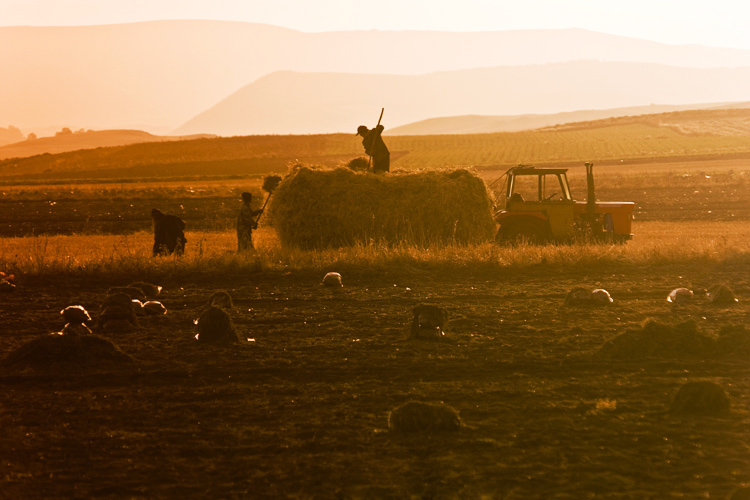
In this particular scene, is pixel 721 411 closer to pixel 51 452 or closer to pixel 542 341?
pixel 542 341

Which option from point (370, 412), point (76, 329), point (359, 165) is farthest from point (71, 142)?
point (370, 412)

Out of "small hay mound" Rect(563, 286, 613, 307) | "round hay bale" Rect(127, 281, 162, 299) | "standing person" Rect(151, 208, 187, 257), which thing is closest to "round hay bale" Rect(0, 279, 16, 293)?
"round hay bale" Rect(127, 281, 162, 299)

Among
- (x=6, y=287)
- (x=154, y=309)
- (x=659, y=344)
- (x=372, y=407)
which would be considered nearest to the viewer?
(x=372, y=407)

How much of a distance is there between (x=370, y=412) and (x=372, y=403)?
252 millimetres

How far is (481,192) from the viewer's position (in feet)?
61.6

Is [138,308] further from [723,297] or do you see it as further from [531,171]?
[531,171]

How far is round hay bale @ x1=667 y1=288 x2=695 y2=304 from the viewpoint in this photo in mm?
11914

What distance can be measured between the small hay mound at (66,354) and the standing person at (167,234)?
27.8 ft

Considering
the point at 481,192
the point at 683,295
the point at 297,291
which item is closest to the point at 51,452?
the point at 297,291

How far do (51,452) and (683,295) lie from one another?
8.89 meters

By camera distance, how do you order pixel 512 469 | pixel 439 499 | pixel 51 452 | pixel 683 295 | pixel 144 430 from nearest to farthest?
pixel 439 499 → pixel 512 469 → pixel 51 452 → pixel 144 430 → pixel 683 295

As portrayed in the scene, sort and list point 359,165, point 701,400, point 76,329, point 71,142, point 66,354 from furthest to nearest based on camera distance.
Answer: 1. point 71,142
2. point 359,165
3. point 76,329
4. point 66,354
5. point 701,400

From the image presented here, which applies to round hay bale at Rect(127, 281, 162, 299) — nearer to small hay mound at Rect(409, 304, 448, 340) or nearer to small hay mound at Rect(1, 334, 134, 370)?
small hay mound at Rect(1, 334, 134, 370)

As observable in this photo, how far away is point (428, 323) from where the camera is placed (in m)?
9.77
